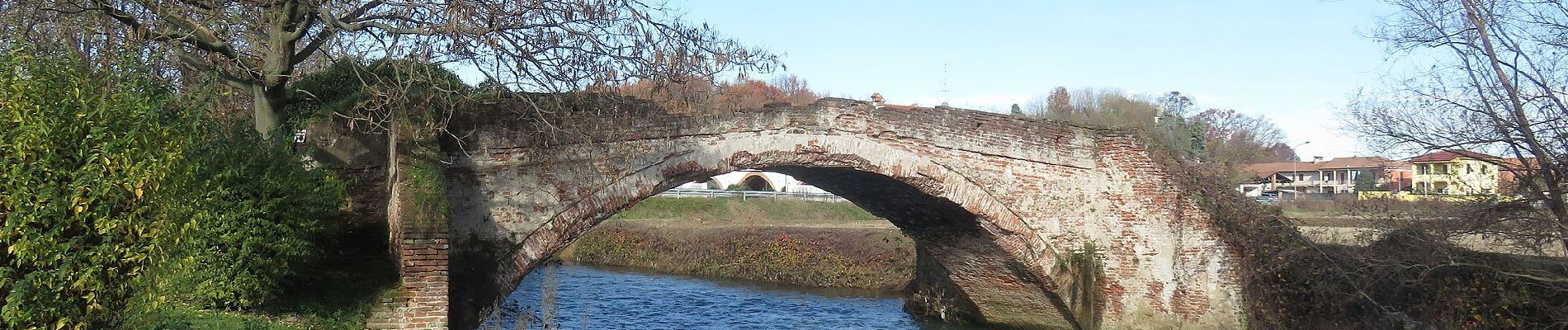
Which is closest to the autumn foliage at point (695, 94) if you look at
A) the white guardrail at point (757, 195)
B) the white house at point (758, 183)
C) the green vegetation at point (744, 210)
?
the green vegetation at point (744, 210)

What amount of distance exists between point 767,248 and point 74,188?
54.9 ft

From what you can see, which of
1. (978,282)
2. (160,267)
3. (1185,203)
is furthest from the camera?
(978,282)

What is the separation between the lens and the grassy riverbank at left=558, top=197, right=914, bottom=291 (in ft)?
63.3

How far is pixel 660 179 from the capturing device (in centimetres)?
962

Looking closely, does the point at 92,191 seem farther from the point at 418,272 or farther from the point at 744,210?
the point at 744,210

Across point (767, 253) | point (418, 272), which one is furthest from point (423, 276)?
point (767, 253)

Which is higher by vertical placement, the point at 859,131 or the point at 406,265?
the point at 859,131

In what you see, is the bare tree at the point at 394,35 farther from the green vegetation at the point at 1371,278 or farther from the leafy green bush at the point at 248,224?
the green vegetation at the point at 1371,278

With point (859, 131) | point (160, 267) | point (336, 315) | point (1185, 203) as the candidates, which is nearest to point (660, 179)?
point (859, 131)

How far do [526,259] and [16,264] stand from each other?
15.5ft

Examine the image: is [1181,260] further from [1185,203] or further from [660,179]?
[660,179]

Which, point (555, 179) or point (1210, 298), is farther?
point (1210, 298)

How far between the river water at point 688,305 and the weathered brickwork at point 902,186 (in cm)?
200

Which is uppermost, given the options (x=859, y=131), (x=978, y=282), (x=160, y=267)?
(x=859, y=131)
